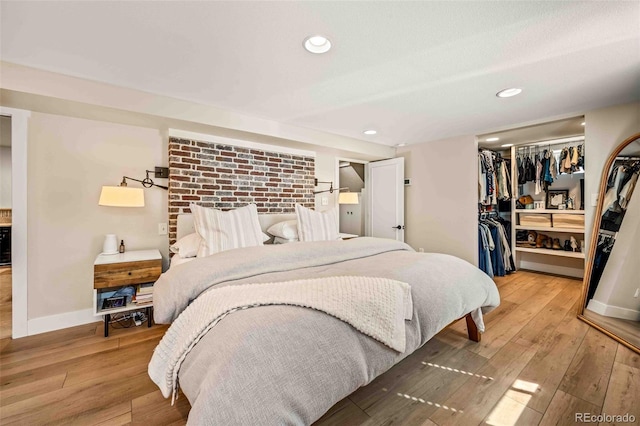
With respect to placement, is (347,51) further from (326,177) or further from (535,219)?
(535,219)

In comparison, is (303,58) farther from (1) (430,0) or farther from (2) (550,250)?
(2) (550,250)

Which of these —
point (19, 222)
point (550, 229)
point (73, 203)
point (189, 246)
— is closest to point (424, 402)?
point (189, 246)

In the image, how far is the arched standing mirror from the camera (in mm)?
2393

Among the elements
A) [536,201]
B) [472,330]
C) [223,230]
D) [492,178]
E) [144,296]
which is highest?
[492,178]

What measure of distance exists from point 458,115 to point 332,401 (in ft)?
9.86

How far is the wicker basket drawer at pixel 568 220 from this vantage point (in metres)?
3.72

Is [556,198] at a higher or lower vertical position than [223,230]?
higher

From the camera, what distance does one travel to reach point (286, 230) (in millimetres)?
2975

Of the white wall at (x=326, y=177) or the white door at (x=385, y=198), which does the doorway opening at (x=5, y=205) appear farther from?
the white door at (x=385, y=198)

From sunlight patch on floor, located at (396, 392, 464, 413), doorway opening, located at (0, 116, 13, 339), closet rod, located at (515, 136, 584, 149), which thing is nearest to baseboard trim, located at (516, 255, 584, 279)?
closet rod, located at (515, 136, 584, 149)

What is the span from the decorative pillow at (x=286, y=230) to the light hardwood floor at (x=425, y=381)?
1465mm

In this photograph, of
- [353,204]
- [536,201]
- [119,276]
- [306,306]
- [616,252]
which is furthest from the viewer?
[353,204]

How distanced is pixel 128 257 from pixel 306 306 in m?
2.15

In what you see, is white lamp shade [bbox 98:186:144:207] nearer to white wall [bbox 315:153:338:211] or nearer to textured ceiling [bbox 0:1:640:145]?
textured ceiling [bbox 0:1:640:145]
